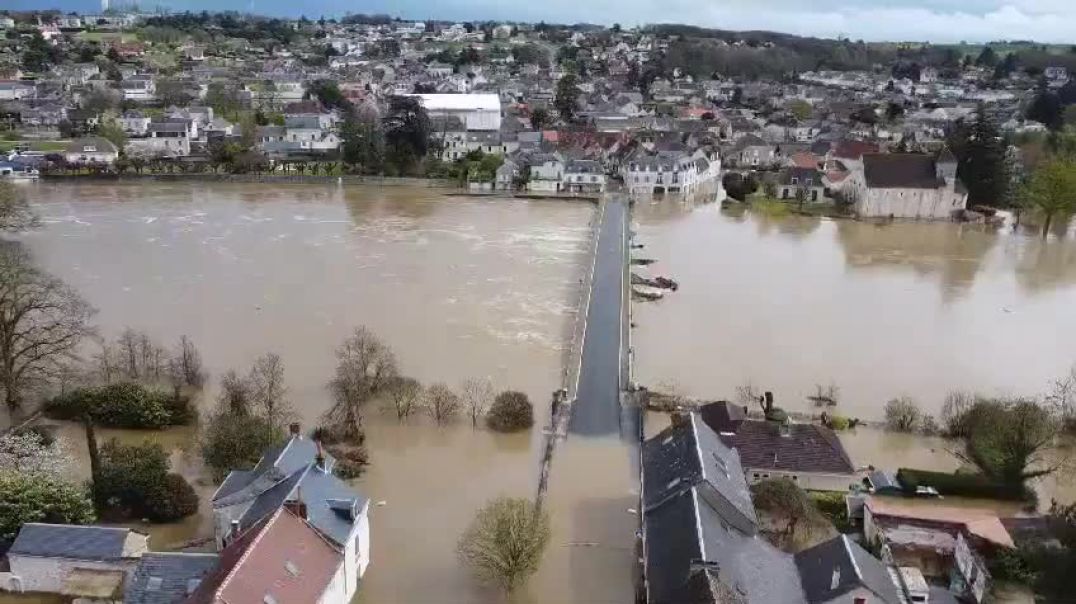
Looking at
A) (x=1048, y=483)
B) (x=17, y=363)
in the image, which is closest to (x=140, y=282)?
(x=17, y=363)

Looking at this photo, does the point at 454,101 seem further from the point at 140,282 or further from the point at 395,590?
the point at 395,590

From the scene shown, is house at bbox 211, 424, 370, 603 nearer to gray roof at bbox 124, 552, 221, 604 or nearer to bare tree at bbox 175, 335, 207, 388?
gray roof at bbox 124, 552, 221, 604

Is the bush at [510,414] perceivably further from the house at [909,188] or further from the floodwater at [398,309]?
the house at [909,188]

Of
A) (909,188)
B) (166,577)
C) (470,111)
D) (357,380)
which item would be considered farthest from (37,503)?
(470,111)

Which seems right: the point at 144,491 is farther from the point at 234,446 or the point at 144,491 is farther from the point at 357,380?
the point at 357,380

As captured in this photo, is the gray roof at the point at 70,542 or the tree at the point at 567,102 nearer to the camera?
the gray roof at the point at 70,542

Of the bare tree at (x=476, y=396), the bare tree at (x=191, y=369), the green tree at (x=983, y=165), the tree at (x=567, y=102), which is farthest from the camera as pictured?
the tree at (x=567, y=102)

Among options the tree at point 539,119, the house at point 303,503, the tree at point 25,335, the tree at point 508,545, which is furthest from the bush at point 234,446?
the tree at point 539,119
